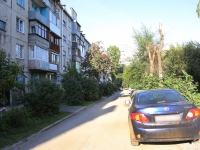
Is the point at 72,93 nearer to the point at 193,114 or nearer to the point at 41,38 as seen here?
the point at 41,38

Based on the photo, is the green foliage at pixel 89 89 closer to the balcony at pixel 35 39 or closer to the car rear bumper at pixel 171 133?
the balcony at pixel 35 39

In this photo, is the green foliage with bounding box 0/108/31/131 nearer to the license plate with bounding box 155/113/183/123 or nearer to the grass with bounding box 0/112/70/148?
the grass with bounding box 0/112/70/148

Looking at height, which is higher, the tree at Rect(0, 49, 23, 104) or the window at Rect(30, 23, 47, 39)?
the window at Rect(30, 23, 47, 39)

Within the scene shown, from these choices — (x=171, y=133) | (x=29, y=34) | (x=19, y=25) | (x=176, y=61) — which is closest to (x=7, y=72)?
(x=171, y=133)

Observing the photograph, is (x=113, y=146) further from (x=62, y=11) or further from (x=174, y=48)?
(x=62, y=11)

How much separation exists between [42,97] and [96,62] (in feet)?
79.4

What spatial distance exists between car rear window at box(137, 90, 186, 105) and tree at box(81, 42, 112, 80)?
96.3 ft

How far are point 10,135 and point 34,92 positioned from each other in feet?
15.1

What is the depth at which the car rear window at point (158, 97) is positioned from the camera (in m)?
6.06

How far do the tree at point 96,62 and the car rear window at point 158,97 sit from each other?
29.4 metres

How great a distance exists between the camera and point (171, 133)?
525 cm

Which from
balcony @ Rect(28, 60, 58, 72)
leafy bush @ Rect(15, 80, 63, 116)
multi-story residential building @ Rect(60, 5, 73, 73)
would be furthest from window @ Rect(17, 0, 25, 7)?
multi-story residential building @ Rect(60, 5, 73, 73)

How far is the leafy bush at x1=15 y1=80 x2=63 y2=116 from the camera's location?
11.8 metres

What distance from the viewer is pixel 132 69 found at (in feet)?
109
